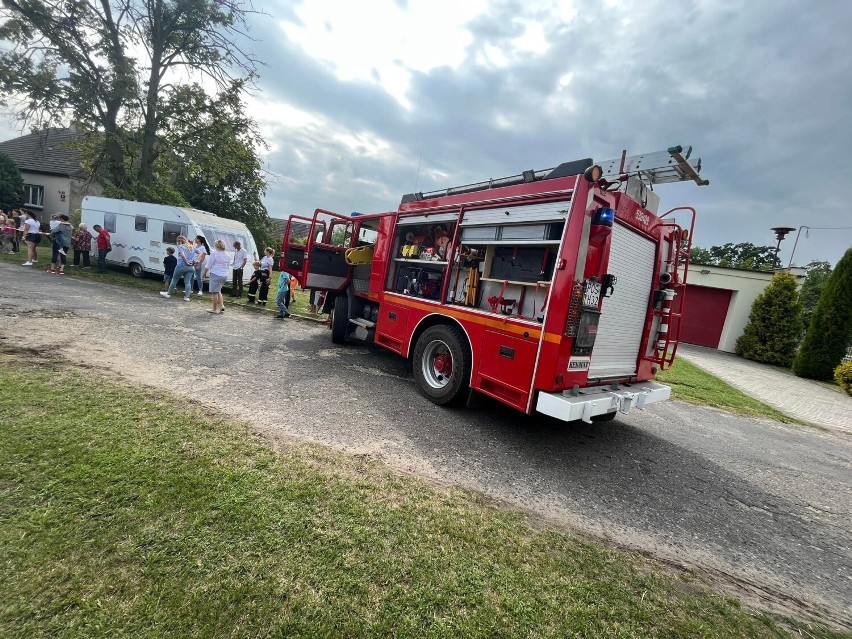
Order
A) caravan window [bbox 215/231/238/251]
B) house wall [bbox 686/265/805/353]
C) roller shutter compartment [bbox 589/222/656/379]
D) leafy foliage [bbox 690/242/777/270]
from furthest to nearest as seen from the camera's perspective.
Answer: leafy foliage [bbox 690/242/777/270], house wall [bbox 686/265/805/353], caravan window [bbox 215/231/238/251], roller shutter compartment [bbox 589/222/656/379]

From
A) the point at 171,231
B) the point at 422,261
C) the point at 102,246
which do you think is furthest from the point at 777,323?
the point at 102,246

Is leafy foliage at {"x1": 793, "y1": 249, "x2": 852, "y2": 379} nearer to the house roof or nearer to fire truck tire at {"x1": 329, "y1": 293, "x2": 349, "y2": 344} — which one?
fire truck tire at {"x1": 329, "y1": 293, "x2": 349, "y2": 344}

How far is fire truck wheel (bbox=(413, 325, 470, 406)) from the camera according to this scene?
4.51 m

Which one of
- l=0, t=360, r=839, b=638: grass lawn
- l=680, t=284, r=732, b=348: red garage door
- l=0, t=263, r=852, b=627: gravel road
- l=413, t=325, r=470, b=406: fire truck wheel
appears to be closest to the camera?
l=0, t=360, r=839, b=638: grass lawn

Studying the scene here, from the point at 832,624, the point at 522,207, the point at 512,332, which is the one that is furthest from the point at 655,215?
the point at 832,624

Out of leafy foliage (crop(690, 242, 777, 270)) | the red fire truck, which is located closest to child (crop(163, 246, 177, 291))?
the red fire truck

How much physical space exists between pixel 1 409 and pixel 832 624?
6.05 metres

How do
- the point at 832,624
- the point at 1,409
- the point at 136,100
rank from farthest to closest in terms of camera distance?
1. the point at 136,100
2. the point at 1,409
3. the point at 832,624

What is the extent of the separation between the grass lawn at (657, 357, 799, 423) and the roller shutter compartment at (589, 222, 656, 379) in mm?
4026

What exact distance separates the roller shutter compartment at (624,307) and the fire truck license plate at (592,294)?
27 centimetres

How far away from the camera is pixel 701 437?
17.3 ft

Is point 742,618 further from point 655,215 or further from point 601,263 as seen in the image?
point 655,215

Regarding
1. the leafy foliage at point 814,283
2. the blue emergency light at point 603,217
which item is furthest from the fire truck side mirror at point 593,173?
the leafy foliage at point 814,283

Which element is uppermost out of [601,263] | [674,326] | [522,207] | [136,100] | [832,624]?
[136,100]
